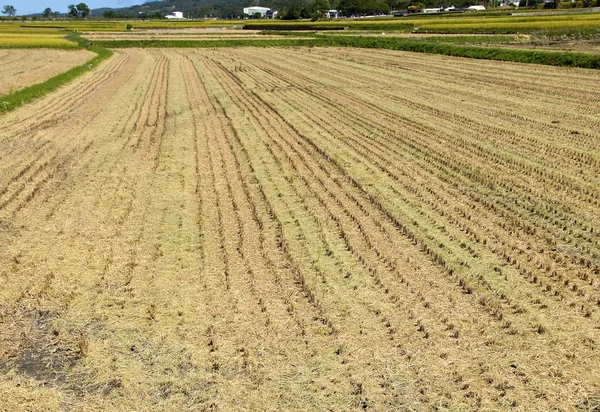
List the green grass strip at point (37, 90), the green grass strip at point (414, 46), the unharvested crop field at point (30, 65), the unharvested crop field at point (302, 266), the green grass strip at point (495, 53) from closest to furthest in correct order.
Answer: the unharvested crop field at point (302, 266), the green grass strip at point (37, 90), the unharvested crop field at point (30, 65), the green grass strip at point (495, 53), the green grass strip at point (414, 46)

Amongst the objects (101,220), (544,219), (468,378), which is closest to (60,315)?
(101,220)

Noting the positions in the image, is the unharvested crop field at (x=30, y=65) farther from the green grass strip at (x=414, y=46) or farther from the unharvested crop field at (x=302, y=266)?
the green grass strip at (x=414, y=46)

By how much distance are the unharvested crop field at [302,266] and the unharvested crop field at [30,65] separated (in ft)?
34.3

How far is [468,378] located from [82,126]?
1486 centimetres

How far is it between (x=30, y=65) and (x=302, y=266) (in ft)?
103

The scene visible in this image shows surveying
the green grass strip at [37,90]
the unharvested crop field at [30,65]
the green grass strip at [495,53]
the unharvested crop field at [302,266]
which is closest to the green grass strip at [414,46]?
the green grass strip at [495,53]

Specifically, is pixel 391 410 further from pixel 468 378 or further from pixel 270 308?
pixel 270 308

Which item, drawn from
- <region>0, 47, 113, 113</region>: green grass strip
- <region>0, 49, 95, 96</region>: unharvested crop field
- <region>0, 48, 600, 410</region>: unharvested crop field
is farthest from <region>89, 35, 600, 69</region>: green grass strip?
<region>0, 47, 113, 113</region>: green grass strip

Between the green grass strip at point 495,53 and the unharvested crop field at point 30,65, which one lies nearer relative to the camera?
the unharvested crop field at point 30,65

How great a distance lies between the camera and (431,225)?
28.1ft

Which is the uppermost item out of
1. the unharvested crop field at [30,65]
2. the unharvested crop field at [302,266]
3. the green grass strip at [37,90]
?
the unharvested crop field at [30,65]

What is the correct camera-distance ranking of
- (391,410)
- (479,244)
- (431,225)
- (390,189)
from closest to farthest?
(391,410) → (479,244) → (431,225) → (390,189)

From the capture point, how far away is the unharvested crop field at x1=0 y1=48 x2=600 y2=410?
5.09 m

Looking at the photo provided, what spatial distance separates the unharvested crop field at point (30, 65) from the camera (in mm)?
25006
